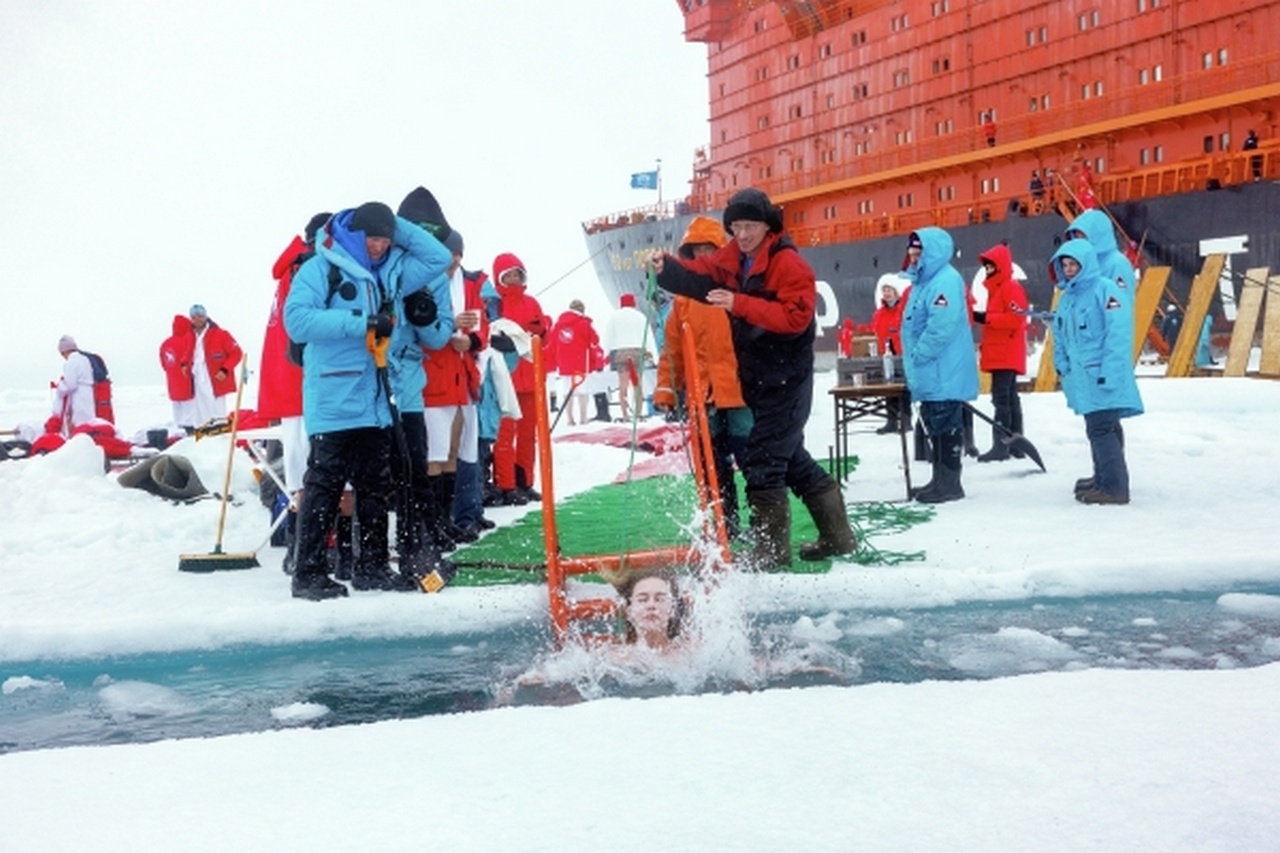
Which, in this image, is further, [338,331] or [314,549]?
[314,549]

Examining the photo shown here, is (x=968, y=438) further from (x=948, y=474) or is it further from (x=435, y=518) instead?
(x=435, y=518)

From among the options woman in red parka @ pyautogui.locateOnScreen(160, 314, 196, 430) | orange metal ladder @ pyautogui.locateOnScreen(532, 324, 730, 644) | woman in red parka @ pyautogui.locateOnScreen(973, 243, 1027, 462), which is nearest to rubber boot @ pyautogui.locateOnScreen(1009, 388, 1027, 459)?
woman in red parka @ pyautogui.locateOnScreen(973, 243, 1027, 462)

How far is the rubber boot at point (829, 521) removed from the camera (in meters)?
5.14

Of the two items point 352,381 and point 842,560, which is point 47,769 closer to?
point 352,381

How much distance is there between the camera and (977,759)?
2381 millimetres

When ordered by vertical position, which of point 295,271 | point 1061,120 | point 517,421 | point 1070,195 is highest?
point 1061,120

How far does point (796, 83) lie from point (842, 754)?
3120 cm

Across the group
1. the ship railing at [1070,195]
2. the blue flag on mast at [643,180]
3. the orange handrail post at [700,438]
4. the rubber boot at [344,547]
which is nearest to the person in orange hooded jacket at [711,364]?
the orange handrail post at [700,438]

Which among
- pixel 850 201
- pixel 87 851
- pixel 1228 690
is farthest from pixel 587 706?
pixel 850 201

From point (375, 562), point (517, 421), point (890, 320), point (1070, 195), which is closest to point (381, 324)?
point (375, 562)

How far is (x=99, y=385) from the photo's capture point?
12.9 meters

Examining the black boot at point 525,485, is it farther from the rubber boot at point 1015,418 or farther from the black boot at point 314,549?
the rubber boot at point 1015,418

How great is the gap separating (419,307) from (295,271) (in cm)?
58

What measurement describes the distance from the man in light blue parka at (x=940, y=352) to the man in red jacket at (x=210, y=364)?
27.1 ft
